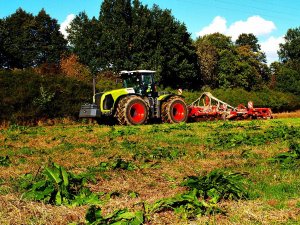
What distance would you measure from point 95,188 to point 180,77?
45.0 m

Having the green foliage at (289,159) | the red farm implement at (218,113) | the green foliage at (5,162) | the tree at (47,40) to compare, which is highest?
the tree at (47,40)

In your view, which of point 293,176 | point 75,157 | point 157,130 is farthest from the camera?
point 157,130

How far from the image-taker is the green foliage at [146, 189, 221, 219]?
4.37m

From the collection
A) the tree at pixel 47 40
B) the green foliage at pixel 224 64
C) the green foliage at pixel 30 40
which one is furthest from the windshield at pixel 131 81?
the tree at pixel 47 40

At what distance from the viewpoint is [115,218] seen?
13.0 feet

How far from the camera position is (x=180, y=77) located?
50.2m

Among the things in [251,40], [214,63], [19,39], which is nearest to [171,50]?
[214,63]

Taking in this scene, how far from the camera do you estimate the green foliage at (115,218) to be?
3.87m

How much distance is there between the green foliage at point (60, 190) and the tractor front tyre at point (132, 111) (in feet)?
47.5

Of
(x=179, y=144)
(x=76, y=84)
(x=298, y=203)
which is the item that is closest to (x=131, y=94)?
(x=76, y=84)

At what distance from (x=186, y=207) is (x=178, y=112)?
1863 centimetres

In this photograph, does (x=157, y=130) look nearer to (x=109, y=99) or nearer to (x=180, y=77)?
(x=109, y=99)

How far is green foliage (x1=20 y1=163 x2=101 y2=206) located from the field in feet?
0.04

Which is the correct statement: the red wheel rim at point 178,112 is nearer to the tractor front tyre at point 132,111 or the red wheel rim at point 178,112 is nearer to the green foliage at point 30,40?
the tractor front tyre at point 132,111
